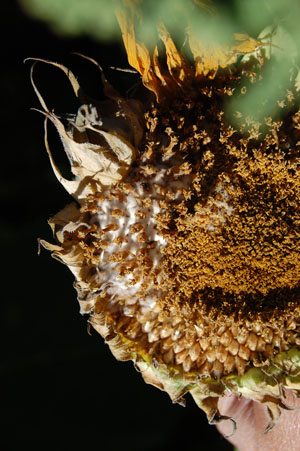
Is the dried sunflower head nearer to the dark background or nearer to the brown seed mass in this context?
the brown seed mass

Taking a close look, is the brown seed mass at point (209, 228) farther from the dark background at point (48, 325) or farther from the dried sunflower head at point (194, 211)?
the dark background at point (48, 325)

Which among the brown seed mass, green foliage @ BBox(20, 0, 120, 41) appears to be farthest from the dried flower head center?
green foliage @ BBox(20, 0, 120, 41)

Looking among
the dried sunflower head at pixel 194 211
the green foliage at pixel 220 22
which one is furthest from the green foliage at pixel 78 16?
the dried sunflower head at pixel 194 211

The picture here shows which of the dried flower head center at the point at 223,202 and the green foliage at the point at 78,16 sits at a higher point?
the green foliage at the point at 78,16

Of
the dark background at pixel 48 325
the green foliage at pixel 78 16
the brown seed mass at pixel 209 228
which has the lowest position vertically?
the dark background at pixel 48 325

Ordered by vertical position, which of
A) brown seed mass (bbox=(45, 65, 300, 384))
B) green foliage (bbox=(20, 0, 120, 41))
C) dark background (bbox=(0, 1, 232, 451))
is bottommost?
dark background (bbox=(0, 1, 232, 451))

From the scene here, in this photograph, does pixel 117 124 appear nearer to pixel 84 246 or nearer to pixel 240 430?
pixel 84 246
